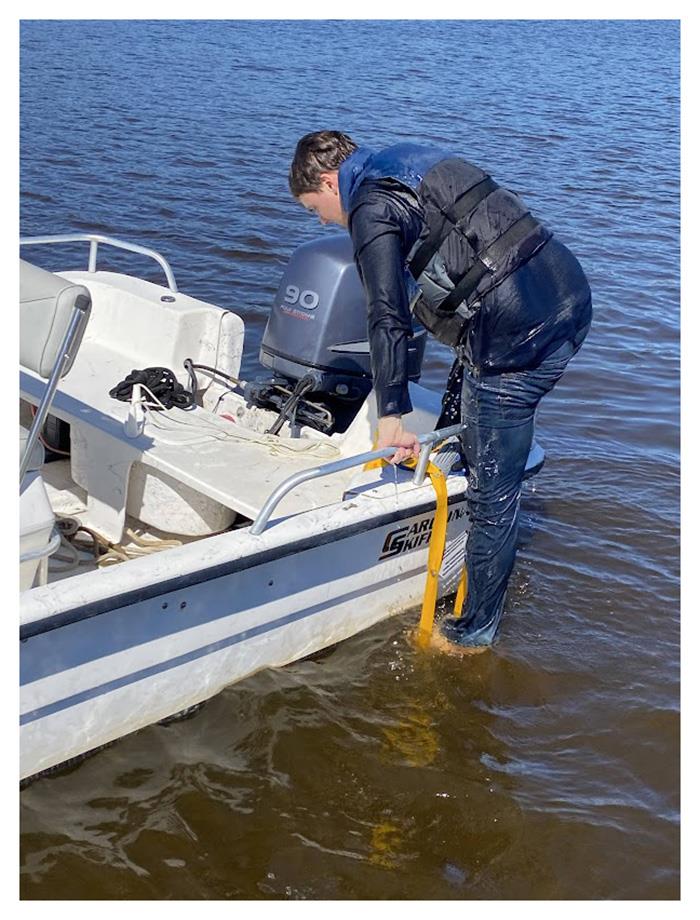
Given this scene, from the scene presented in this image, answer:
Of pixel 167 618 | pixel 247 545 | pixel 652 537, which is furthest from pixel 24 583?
pixel 652 537

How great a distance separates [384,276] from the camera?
393 centimetres

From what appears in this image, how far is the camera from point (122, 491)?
181 inches

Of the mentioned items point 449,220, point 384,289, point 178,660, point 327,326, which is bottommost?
point 178,660

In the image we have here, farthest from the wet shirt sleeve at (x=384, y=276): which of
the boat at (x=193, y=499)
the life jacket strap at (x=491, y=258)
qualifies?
the boat at (x=193, y=499)

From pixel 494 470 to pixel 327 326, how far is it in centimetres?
115

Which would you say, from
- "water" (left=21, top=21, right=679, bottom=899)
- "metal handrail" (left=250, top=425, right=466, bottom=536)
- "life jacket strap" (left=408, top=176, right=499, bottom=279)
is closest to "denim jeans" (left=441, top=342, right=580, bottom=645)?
"metal handrail" (left=250, top=425, right=466, bottom=536)

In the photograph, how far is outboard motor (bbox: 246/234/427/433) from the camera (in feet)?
16.7

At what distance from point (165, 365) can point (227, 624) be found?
1.82 metres

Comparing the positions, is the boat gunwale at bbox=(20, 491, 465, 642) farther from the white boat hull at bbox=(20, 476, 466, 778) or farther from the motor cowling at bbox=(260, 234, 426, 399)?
the motor cowling at bbox=(260, 234, 426, 399)

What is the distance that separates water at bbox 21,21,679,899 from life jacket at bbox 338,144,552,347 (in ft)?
4.87

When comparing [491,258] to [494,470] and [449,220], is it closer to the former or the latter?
[449,220]

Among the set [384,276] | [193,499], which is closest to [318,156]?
[384,276]

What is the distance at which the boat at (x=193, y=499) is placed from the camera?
351 cm

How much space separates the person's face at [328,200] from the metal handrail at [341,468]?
0.81 m
